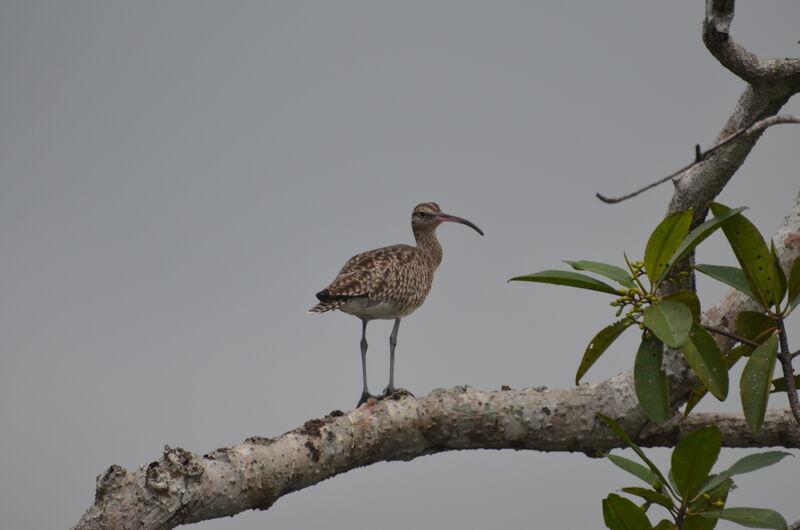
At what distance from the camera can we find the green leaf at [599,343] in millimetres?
4312

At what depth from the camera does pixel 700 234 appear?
404 centimetres

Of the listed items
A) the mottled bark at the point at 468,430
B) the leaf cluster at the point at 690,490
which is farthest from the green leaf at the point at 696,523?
the mottled bark at the point at 468,430

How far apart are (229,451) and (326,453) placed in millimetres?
604

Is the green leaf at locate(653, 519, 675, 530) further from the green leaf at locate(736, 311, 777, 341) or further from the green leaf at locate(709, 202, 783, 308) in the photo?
the green leaf at locate(709, 202, 783, 308)

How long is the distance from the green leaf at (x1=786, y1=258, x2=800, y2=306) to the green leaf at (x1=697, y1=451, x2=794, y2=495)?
663 millimetres

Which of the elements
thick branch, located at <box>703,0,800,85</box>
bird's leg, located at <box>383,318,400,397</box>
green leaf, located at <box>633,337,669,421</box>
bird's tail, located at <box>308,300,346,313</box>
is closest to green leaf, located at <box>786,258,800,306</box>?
green leaf, located at <box>633,337,669,421</box>

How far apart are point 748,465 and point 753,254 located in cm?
90

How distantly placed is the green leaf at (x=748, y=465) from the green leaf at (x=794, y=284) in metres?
0.66

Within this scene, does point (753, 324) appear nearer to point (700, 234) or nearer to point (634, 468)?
point (700, 234)

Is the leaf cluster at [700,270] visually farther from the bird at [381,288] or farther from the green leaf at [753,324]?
the bird at [381,288]

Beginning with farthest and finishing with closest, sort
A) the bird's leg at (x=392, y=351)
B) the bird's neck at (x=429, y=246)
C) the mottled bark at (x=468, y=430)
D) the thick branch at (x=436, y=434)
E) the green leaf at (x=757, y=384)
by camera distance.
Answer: the bird's neck at (x=429, y=246) < the bird's leg at (x=392, y=351) < the thick branch at (x=436, y=434) < the mottled bark at (x=468, y=430) < the green leaf at (x=757, y=384)

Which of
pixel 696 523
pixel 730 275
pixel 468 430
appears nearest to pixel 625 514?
pixel 696 523

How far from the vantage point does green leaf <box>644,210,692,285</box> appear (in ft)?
13.5

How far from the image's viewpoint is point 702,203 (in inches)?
206
